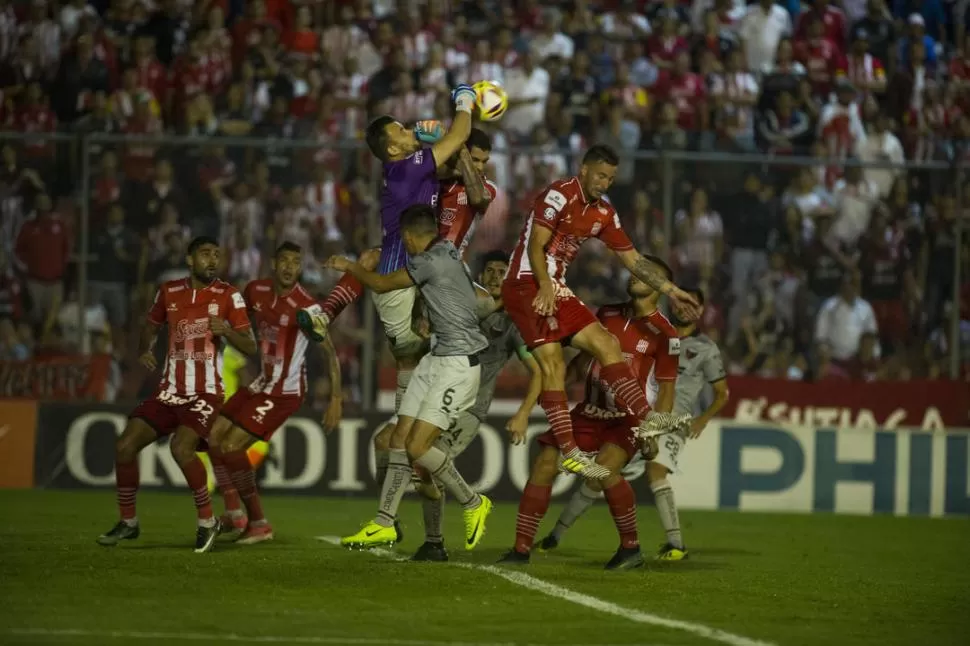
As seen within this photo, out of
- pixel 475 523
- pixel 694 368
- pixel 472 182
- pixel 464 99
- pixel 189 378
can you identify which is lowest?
pixel 475 523

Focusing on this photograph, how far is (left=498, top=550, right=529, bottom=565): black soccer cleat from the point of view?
10.7 meters

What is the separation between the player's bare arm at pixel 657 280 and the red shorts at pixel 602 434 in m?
0.90

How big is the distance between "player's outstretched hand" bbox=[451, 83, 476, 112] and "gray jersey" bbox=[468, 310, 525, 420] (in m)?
1.63

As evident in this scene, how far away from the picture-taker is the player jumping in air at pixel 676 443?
11867mm

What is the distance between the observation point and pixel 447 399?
10.3 meters

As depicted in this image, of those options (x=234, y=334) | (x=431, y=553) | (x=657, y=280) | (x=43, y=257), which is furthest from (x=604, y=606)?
(x=43, y=257)

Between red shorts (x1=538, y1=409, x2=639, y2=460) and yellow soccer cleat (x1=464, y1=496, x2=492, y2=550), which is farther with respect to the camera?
red shorts (x1=538, y1=409, x2=639, y2=460)

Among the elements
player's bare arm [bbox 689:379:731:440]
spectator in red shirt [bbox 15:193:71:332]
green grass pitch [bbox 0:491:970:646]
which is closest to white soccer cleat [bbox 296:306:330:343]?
green grass pitch [bbox 0:491:970:646]

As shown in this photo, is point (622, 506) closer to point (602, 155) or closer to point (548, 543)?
point (548, 543)

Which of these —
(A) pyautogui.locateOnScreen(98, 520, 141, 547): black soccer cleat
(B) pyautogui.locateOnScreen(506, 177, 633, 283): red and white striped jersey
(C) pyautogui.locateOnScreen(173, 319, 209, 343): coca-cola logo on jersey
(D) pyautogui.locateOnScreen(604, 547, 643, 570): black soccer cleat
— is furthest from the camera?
(C) pyautogui.locateOnScreen(173, 319, 209, 343): coca-cola logo on jersey

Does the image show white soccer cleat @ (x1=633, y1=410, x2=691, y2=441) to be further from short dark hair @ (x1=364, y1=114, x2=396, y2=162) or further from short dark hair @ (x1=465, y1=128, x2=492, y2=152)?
short dark hair @ (x1=364, y1=114, x2=396, y2=162)

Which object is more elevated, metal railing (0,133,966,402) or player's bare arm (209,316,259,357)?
metal railing (0,133,966,402)

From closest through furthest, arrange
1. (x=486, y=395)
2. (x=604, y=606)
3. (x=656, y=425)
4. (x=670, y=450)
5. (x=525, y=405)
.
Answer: (x=604, y=606)
(x=656, y=425)
(x=525, y=405)
(x=486, y=395)
(x=670, y=450)

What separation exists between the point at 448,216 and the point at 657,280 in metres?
1.67
